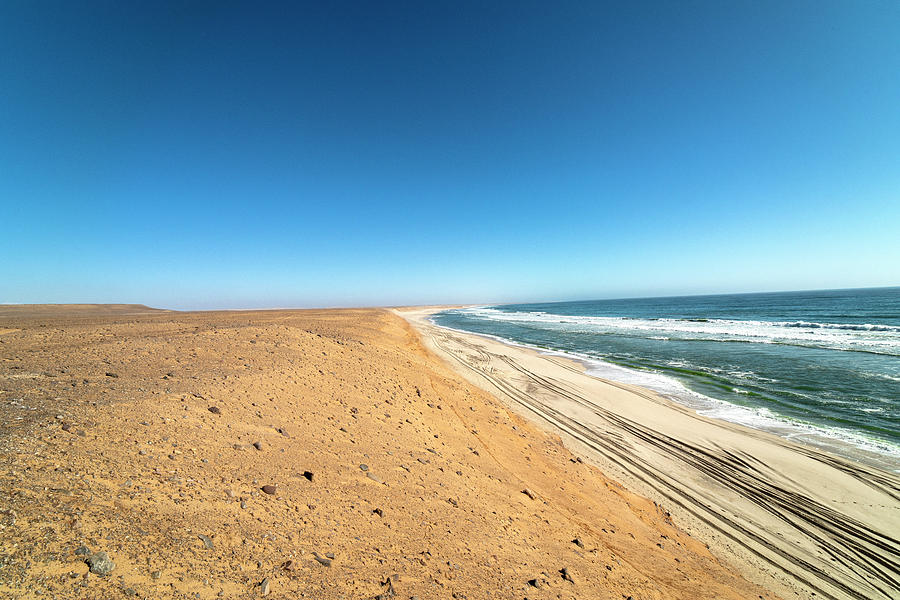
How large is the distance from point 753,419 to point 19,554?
17128 millimetres

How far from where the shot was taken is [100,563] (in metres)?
2.52

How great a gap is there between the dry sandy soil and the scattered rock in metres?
0.03

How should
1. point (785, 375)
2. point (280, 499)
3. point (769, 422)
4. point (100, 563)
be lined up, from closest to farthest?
point (100, 563) < point (280, 499) < point (769, 422) < point (785, 375)

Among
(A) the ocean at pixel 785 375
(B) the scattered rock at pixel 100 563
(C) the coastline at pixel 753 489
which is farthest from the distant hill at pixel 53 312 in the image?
(A) the ocean at pixel 785 375

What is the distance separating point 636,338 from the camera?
33156 millimetres

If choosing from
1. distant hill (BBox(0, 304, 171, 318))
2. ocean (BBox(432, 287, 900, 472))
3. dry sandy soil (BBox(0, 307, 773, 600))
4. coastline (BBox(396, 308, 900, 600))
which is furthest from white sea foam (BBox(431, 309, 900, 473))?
distant hill (BBox(0, 304, 171, 318))

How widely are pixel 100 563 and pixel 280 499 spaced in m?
1.68

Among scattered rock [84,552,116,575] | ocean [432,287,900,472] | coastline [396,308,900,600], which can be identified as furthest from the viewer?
ocean [432,287,900,472]

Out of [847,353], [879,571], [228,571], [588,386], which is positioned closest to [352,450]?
[228,571]

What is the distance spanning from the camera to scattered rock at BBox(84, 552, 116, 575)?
2.47 meters

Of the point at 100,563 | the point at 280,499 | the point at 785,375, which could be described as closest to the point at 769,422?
the point at 785,375

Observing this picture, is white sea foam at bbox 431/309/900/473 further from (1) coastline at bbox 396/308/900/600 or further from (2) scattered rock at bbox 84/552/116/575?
(2) scattered rock at bbox 84/552/116/575

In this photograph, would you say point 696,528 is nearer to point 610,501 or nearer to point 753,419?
point 610,501

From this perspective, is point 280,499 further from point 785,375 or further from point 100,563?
point 785,375
